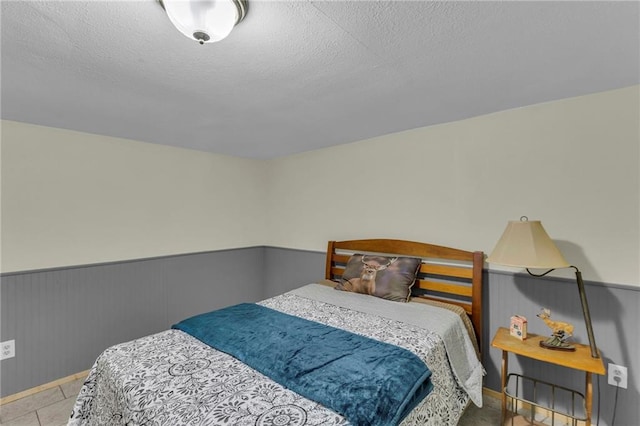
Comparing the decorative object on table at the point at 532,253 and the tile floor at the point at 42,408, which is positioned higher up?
the decorative object on table at the point at 532,253

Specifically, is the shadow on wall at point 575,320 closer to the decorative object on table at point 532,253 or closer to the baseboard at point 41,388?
the decorative object on table at point 532,253

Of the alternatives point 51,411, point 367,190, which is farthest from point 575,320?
point 51,411

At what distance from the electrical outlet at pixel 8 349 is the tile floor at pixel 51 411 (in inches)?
14.2

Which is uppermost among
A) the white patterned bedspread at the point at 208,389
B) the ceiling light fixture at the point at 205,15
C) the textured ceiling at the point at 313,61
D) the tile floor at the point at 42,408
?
the textured ceiling at the point at 313,61

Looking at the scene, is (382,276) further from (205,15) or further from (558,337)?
(205,15)

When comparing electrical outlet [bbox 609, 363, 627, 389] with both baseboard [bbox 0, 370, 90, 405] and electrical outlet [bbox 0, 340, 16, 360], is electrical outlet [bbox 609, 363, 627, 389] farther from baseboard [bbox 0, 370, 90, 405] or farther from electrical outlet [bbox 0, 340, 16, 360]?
electrical outlet [bbox 0, 340, 16, 360]

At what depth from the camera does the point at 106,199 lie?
2.87 meters

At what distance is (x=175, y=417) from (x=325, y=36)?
167cm

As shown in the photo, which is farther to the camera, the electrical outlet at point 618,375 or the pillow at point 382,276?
the pillow at point 382,276

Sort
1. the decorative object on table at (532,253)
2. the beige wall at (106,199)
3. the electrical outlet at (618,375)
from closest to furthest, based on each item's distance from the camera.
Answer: the decorative object on table at (532,253) → the electrical outlet at (618,375) → the beige wall at (106,199)

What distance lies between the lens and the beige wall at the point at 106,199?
244cm

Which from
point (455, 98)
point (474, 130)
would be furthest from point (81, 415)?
point (474, 130)

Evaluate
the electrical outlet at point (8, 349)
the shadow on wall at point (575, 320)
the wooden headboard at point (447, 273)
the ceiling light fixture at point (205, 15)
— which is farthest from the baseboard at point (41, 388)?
the shadow on wall at point (575, 320)

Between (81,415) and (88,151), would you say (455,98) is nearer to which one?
(81,415)
